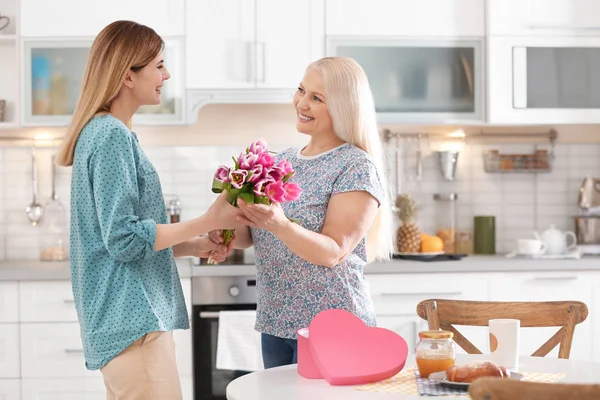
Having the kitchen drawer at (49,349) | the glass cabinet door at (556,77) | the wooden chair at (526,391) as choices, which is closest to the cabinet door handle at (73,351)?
the kitchen drawer at (49,349)

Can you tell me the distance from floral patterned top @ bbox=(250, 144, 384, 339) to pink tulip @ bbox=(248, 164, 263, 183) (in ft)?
1.48

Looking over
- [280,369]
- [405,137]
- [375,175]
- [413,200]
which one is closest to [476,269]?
Result: [413,200]

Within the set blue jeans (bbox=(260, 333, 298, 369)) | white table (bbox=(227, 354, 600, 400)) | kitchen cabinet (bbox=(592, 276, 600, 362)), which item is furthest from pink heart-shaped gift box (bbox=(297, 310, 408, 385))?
kitchen cabinet (bbox=(592, 276, 600, 362))

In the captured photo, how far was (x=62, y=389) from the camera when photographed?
371 cm

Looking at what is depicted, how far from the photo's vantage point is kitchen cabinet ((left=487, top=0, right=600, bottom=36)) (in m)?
4.05

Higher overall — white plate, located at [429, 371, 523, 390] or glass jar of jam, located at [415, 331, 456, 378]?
glass jar of jam, located at [415, 331, 456, 378]

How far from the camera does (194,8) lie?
3.97 meters

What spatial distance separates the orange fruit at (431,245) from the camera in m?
4.09

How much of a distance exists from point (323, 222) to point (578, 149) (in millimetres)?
2562

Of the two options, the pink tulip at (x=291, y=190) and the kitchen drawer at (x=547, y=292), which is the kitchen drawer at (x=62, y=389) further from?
the pink tulip at (x=291, y=190)

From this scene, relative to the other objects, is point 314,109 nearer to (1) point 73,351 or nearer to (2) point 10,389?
(1) point 73,351

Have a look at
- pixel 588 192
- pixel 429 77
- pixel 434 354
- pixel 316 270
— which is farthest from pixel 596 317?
pixel 434 354

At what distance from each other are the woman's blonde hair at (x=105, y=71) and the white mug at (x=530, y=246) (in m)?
2.50

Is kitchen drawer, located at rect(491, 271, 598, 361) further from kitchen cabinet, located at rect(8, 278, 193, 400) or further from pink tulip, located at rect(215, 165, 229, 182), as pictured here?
pink tulip, located at rect(215, 165, 229, 182)
